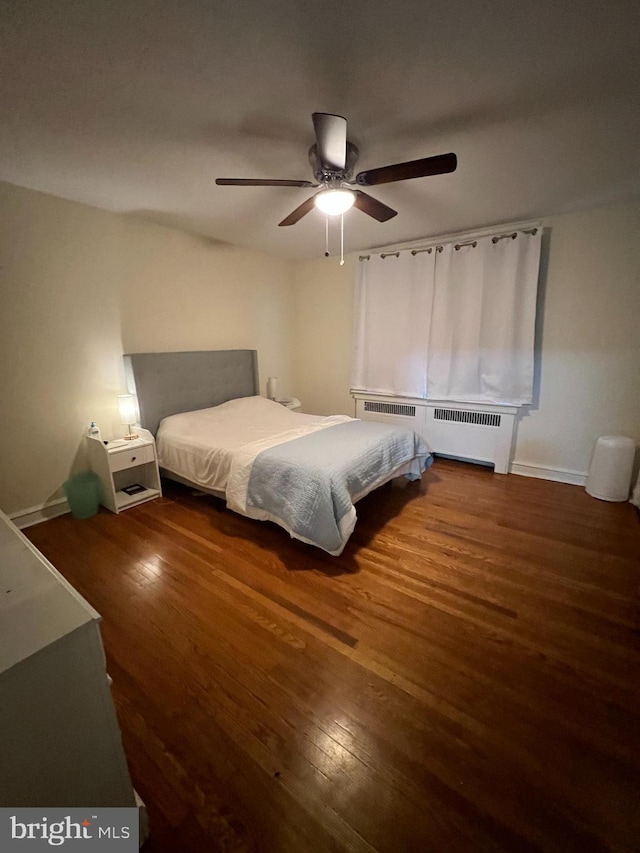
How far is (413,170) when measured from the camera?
1.62 meters

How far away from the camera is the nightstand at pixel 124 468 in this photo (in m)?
2.62

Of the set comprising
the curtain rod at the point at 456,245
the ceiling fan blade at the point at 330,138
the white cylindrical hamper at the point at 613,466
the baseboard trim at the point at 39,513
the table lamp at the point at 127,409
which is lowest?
the baseboard trim at the point at 39,513


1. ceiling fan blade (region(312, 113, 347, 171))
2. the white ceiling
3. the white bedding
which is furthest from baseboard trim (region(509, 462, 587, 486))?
ceiling fan blade (region(312, 113, 347, 171))

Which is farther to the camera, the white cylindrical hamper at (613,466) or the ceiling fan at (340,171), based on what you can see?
the white cylindrical hamper at (613,466)

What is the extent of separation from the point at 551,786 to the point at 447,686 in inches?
14.8

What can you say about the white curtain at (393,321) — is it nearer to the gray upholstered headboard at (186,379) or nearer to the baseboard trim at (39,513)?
the gray upholstered headboard at (186,379)

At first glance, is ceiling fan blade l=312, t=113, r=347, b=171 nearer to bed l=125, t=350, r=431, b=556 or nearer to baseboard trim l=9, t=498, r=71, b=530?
bed l=125, t=350, r=431, b=556

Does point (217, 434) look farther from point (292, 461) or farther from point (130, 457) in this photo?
point (292, 461)

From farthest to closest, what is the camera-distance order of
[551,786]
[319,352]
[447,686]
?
1. [319,352]
2. [447,686]
3. [551,786]

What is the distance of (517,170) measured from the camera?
2.15 metres

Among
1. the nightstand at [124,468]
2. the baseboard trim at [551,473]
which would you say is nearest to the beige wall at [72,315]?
the nightstand at [124,468]

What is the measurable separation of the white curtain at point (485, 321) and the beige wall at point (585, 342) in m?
0.20

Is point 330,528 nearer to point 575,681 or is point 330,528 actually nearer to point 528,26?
point 575,681

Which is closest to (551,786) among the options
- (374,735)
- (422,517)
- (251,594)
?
(374,735)
